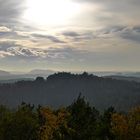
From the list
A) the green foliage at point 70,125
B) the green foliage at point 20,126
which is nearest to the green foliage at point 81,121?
the green foliage at point 70,125

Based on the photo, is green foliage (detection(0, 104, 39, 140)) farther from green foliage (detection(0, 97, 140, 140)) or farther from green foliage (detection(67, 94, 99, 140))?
green foliage (detection(67, 94, 99, 140))

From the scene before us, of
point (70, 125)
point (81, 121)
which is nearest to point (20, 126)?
point (70, 125)

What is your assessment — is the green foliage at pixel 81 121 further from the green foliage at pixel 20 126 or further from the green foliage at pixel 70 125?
the green foliage at pixel 20 126

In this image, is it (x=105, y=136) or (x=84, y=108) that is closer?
(x=105, y=136)

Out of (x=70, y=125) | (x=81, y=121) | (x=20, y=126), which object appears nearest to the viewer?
(x=70, y=125)

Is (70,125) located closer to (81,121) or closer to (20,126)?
(81,121)

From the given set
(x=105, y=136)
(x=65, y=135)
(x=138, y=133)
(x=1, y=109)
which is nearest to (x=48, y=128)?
(x=65, y=135)

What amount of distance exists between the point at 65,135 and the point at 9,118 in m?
14.4

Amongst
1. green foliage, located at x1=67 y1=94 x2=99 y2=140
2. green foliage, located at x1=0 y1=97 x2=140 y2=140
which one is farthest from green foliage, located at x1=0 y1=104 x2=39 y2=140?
green foliage, located at x1=67 y1=94 x2=99 y2=140

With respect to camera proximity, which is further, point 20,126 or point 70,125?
point 20,126

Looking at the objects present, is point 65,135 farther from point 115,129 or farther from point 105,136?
point 115,129

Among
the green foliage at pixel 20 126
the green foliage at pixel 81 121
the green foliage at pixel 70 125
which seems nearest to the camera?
the green foliage at pixel 70 125

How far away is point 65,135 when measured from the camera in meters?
68.4

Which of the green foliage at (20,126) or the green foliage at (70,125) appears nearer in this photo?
the green foliage at (70,125)
